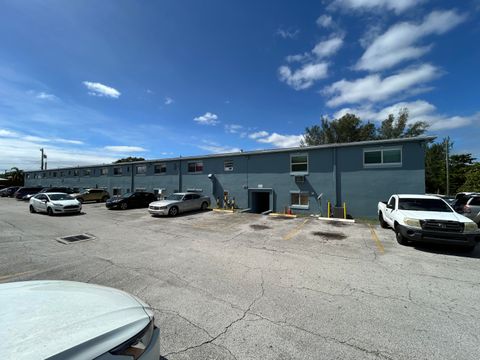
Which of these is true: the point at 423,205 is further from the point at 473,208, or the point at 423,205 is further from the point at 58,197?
the point at 58,197

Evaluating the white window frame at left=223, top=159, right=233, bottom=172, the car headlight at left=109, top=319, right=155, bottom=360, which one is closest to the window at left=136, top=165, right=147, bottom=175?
the white window frame at left=223, top=159, right=233, bottom=172

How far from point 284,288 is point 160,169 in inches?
892

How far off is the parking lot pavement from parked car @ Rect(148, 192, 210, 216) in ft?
18.9

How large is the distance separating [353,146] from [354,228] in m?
6.44

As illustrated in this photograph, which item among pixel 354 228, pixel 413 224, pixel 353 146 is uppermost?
pixel 353 146

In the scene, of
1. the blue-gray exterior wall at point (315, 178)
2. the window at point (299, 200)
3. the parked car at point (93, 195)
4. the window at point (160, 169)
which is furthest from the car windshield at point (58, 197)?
the window at point (299, 200)

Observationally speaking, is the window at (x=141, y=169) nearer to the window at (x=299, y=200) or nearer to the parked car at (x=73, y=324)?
the window at (x=299, y=200)

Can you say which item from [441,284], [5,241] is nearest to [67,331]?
[441,284]

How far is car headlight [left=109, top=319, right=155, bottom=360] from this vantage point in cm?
155

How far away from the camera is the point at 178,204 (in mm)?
15422

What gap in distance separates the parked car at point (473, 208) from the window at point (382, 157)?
3.82 m

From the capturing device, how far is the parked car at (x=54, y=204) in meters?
15.0

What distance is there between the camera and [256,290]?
4.22 m

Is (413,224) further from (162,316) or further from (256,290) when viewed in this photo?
(162,316)
